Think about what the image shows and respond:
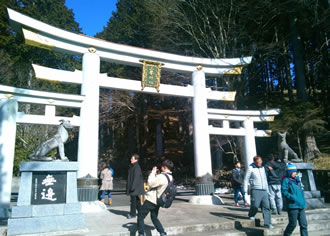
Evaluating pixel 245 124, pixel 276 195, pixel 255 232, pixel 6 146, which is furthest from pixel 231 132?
pixel 6 146

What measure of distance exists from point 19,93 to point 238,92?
10727mm

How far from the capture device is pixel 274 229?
17.0 ft

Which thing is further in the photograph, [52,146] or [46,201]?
[52,146]

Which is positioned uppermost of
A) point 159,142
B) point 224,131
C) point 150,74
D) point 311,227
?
point 150,74

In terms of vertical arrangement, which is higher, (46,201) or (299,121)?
(299,121)

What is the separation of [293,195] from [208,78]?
1269 cm

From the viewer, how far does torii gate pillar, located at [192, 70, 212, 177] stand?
9375mm

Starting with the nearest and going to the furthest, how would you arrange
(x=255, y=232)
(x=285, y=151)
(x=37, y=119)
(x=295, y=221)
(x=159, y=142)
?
(x=295, y=221) → (x=255, y=232) → (x=37, y=119) → (x=285, y=151) → (x=159, y=142)

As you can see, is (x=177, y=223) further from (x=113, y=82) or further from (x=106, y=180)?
(x=113, y=82)

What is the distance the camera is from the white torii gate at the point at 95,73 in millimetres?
7527

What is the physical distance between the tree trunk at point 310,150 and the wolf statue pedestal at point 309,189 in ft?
18.8

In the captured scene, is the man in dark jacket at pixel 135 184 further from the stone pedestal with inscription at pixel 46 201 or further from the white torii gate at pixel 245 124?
the white torii gate at pixel 245 124

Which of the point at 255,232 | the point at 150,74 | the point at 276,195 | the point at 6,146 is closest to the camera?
the point at 255,232

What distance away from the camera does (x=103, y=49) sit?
335 inches
